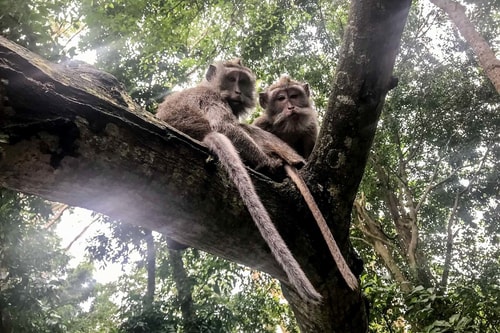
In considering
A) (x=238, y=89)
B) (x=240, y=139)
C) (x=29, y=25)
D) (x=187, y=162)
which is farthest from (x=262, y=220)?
(x=29, y=25)

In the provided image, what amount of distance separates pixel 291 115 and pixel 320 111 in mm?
6140

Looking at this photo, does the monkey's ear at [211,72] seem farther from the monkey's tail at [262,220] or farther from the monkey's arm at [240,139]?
the monkey's tail at [262,220]

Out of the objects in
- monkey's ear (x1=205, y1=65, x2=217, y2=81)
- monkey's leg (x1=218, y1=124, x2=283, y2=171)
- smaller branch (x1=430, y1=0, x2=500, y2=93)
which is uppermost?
smaller branch (x1=430, y1=0, x2=500, y2=93)

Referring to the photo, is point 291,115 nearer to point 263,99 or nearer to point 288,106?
point 288,106

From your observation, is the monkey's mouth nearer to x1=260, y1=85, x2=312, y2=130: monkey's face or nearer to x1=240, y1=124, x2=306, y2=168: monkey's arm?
x1=260, y1=85, x2=312, y2=130: monkey's face

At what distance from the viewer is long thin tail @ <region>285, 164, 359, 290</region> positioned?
2396 mm

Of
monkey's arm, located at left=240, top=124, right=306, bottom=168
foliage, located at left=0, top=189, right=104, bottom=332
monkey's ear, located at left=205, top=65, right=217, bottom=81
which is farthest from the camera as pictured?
foliage, located at left=0, top=189, right=104, bottom=332

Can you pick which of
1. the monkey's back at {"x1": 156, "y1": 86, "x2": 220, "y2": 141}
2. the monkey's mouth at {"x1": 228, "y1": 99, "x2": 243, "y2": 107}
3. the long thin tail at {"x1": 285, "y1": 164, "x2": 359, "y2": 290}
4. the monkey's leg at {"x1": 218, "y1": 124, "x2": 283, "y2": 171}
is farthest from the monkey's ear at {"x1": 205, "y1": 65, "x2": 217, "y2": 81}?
the long thin tail at {"x1": 285, "y1": 164, "x2": 359, "y2": 290}

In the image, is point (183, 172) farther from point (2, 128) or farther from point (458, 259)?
point (458, 259)

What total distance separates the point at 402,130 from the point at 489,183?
2355 mm

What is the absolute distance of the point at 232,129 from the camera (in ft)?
11.0

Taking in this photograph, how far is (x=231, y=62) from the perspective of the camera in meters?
4.84

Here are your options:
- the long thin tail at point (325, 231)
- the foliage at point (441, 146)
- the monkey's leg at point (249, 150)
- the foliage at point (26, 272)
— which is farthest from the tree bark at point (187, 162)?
the foliage at point (441, 146)

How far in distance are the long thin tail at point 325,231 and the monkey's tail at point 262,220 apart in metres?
0.38
